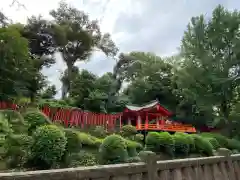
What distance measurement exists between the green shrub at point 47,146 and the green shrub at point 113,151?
1792 mm

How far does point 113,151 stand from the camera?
9.40 metres

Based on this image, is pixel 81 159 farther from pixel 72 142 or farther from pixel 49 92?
pixel 49 92

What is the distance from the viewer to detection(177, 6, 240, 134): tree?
933 inches

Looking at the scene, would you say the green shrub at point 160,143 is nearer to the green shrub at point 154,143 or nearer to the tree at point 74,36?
the green shrub at point 154,143

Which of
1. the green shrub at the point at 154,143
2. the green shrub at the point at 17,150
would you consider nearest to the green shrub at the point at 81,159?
the green shrub at the point at 17,150

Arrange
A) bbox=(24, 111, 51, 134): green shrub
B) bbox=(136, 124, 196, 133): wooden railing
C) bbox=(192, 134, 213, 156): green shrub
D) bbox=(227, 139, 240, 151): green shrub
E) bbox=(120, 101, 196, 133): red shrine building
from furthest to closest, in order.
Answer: bbox=(120, 101, 196, 133): red shrine building, bbox=(136, 124, 196, 133): wooden railing, bbox=(227, 139, 240, 151): green shrub, bbox=(192, 134, 213, 156): green shrub, bbox=(24, 111, 51, 134): green shrub

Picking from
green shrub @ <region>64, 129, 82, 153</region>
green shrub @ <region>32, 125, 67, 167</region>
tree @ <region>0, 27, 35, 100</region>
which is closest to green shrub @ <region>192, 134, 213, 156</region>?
green shrub @ <region>64, 129, 82, 153</region>

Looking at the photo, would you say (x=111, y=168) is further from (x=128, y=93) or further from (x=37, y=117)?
(x=128, y=93)

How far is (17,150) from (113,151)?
123 inches

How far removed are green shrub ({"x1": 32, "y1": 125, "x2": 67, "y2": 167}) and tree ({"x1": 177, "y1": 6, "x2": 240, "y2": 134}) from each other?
1824 centimetres

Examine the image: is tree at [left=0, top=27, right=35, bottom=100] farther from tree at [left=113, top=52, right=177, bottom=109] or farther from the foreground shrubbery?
tree at [left=113, top=52, right=177, bottom=109]

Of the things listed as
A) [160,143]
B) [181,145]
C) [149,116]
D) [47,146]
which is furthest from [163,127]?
[47,146]

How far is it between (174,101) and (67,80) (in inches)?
489

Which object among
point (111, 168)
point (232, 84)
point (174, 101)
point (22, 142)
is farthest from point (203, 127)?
point (111, 168)
